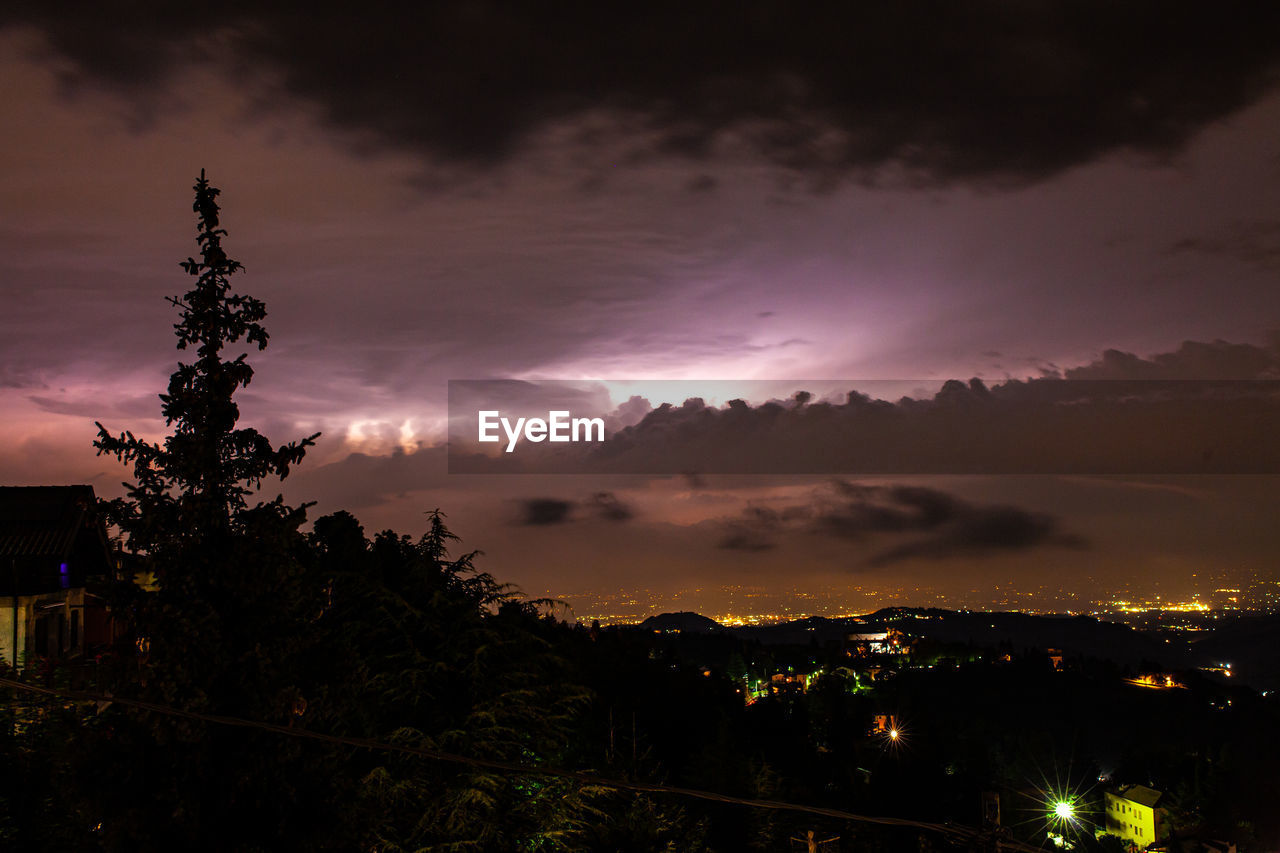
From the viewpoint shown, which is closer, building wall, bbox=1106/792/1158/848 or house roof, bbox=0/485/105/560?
house roof, bbox=0/485/105/560

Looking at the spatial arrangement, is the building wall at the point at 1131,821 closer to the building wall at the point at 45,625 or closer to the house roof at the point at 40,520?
the building wall at the point at 45,625

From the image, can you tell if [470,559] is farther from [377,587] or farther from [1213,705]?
[1213,705]

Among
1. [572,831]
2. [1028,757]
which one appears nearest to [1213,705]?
[1028,757]

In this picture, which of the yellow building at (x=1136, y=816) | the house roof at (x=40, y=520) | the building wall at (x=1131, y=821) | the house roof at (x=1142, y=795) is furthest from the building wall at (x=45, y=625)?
the house roof at (x=1142, y=795)

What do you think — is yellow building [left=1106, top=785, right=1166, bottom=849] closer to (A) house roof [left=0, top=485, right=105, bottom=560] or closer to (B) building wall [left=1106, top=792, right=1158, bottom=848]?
(B) building wall [left=1106, top=792, right=1158, bottom=848]

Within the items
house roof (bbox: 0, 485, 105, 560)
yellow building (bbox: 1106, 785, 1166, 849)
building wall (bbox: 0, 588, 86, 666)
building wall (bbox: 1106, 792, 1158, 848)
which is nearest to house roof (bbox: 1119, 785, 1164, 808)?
yellow building (bbox: 1106, 785, 1166, 849)

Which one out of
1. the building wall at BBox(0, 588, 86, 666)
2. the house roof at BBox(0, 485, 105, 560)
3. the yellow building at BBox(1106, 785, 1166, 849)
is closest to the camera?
the building wall at BBox(0, 588, 86, 666)

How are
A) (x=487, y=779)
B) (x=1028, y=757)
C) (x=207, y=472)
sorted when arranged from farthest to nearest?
(x=1028, y=757) → (x=487, y=779) → (x=207, y=472)
